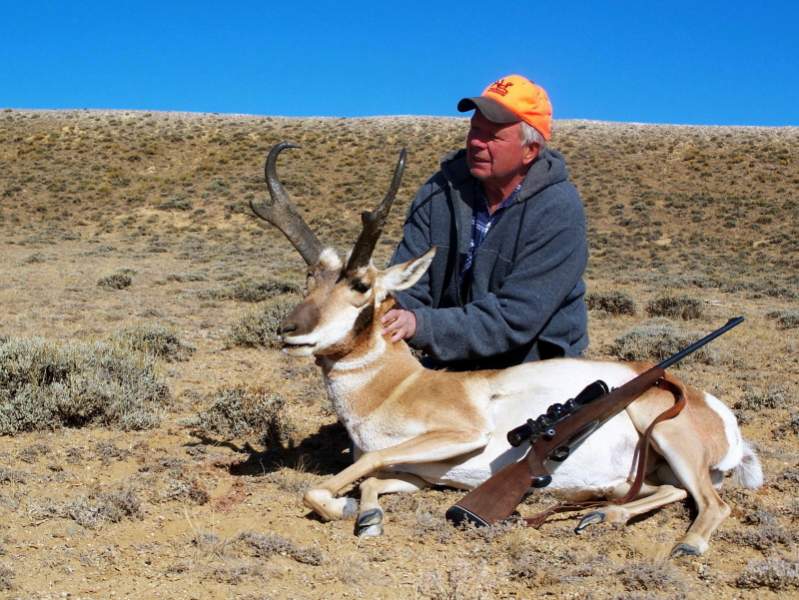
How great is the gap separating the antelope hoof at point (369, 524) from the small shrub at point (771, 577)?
1.84 metres

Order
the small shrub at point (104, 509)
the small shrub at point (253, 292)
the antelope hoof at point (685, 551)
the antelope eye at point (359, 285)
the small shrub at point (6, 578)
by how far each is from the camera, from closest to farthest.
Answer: the small shrub at point (6, 578)
the antelope hoof at point (685, 551)
the small shrub at point (104, 509)
the antelope eye at point (359, 285)
the small shrub at point (253, 292)

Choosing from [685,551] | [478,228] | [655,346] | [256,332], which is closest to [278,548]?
[685,551]

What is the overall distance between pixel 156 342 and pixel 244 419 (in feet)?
11.0

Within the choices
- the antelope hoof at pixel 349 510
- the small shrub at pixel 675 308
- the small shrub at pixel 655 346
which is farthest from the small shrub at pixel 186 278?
the antelope hoof at pixel 349 510

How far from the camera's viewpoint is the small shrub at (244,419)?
6.77m

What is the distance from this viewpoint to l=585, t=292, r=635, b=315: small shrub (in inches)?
599

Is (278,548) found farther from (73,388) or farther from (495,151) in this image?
(73,388)

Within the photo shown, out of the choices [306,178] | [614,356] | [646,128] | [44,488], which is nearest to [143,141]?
[306,178]

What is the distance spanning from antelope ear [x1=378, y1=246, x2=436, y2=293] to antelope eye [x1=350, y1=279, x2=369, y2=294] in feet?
0.49

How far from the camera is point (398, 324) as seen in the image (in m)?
5.14

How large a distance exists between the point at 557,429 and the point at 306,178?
147 feet

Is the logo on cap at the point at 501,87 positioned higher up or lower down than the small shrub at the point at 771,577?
higher up

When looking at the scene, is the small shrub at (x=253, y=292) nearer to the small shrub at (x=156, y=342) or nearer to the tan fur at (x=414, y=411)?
the small shrub at (x=156, y=342)

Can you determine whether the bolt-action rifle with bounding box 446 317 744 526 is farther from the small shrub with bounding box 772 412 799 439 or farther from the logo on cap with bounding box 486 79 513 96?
the small shrub with bounding box 772 412 799 439
